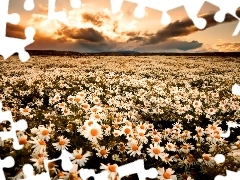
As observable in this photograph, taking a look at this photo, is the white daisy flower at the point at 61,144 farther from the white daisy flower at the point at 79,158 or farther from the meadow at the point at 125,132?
the white daisy flower at the point at 79,158

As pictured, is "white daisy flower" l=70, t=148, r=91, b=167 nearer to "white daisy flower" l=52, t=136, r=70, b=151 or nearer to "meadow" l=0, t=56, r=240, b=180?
"meadow" l=0, t=56, r=240, b=180

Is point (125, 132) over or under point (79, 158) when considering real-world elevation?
over

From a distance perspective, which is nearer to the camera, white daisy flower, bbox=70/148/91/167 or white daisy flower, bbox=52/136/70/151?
white daisy flower, bbox=70/148/91/167

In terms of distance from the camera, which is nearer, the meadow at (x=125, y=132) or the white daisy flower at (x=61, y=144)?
the meadow at (x=125, y=132)

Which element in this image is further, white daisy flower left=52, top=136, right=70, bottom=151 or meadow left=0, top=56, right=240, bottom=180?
white daisy flower left=52, top=136, right=70, bottom=151

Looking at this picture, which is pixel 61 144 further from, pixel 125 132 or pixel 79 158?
pixel 125 132

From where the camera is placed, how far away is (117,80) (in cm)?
908

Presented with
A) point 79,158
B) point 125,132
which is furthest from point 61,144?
point 125,132

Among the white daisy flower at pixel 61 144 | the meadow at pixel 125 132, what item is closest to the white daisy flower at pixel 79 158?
the meadow at pixel 125 132

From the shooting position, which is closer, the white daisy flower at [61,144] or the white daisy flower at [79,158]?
the white daisy flower at [79,158]

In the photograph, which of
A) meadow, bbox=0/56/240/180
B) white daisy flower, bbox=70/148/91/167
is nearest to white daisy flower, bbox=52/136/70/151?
meadow, bbox=0/56/240/180

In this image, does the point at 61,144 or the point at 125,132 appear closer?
the point at 61,144

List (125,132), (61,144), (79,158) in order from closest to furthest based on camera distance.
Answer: (79,158)
(61,144)
(125,132)

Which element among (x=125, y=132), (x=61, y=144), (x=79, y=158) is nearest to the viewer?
(x=79, y=158)
